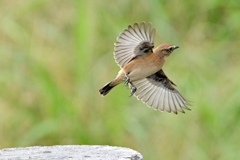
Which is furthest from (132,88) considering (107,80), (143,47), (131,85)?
(107,80)

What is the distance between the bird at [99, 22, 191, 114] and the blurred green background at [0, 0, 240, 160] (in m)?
1.48

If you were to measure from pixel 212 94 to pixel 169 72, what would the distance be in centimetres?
26

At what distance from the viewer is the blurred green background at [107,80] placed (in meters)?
4.57

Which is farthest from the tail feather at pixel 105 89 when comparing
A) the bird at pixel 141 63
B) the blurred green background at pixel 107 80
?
the blurred green background at pixel 107 80

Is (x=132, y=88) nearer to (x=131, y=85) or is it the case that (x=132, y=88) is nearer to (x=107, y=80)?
(x=131, y=85)

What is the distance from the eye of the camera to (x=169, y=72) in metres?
4.89

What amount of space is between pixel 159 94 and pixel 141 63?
0.24 meters

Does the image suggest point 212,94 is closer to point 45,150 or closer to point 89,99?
point 89,99

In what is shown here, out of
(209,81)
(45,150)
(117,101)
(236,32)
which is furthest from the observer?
(236,32)

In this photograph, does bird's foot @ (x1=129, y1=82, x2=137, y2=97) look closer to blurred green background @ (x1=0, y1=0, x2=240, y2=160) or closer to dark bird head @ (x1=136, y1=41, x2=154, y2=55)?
dark bird head @ (x1=136, y1=41, x2=154, y2=55)

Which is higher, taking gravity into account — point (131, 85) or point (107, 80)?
point (107, 80)

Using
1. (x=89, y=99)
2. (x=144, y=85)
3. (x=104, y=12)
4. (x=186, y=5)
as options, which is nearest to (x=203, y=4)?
(x=186, y=5)

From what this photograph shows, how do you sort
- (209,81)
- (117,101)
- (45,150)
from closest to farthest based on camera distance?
(45,150) < (117,101) < (209,81)

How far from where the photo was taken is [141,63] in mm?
2828
